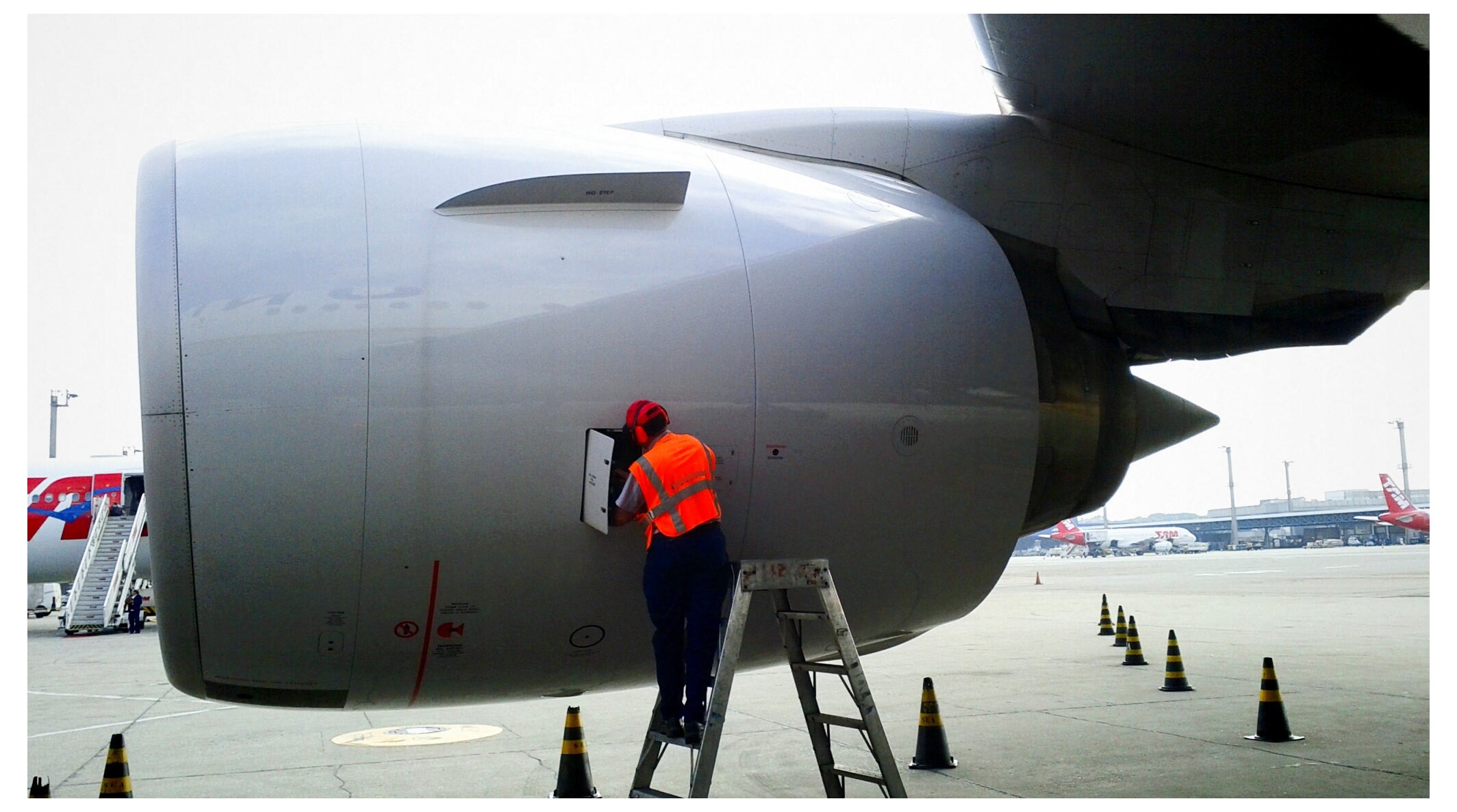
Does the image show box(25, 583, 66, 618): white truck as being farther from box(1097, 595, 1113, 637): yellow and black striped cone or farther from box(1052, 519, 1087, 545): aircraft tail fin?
box(1052, 519, 1087, 545): aircraft tail fin

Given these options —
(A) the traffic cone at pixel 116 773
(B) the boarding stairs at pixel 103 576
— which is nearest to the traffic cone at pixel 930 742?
(A) the traffic cone at pixel 116 773

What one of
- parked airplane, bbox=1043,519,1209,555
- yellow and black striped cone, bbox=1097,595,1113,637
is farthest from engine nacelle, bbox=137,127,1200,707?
parked airplane, bbox=1043,519,1209,555

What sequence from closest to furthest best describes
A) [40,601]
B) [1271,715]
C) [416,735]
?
[1271,715]
[416,735]
[40,601]

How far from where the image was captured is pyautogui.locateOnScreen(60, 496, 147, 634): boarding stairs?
20.9m

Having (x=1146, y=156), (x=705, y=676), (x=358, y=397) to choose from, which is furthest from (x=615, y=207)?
(x=1146, y=156)

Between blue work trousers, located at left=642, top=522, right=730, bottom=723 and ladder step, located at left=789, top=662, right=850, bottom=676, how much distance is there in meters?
0.45

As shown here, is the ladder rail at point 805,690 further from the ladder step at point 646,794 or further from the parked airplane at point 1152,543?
the parked airplane at point 1152,543

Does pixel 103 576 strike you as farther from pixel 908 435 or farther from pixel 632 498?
pixel 908 435

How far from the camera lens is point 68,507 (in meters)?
22.1

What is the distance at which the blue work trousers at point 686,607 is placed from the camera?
13.9ft

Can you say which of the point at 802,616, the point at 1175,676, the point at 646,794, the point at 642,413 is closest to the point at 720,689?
the point at 802,616

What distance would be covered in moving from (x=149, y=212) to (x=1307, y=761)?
22.1 feet

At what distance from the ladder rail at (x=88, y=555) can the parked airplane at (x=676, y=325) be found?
20118 mm

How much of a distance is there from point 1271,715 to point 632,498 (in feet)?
17.4
